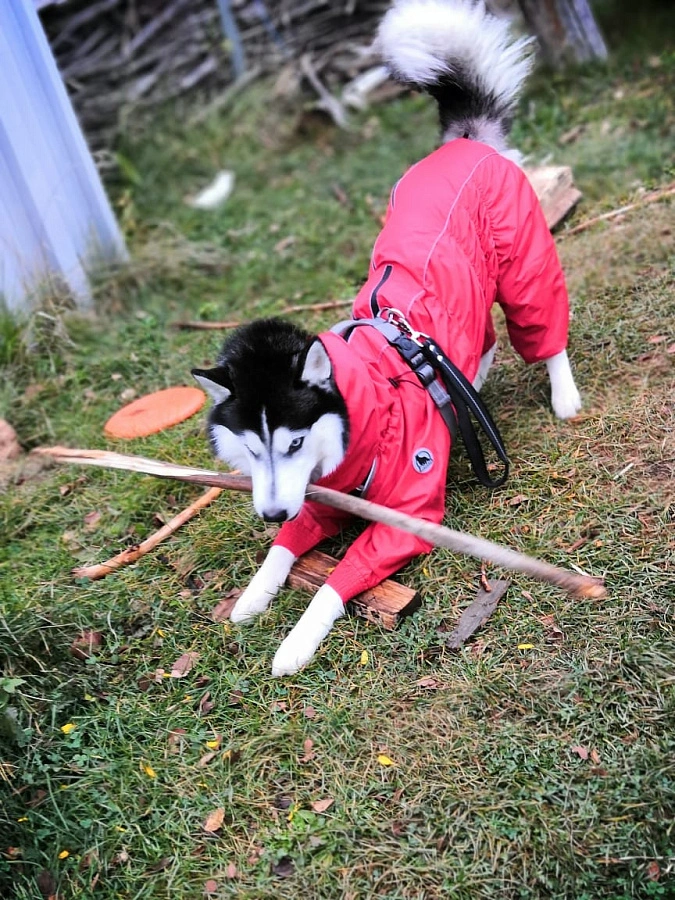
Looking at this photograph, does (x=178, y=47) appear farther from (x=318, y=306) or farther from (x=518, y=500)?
(x=518, y=500)

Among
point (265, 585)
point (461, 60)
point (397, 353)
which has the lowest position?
point (265, 585)

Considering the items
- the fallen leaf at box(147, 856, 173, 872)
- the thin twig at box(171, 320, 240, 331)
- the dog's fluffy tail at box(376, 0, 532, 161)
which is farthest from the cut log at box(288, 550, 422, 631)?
the thin twig at box(171, 320, 240, 331)

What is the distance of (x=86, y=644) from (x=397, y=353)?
1.56 metres

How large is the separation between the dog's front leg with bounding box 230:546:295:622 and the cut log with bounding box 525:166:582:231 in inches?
116

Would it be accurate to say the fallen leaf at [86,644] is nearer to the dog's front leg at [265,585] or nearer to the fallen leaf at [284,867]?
the dog's front leg at [265,585]

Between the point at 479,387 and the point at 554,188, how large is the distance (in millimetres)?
1875

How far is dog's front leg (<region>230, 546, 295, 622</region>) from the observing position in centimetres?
305

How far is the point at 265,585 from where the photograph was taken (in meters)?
3.08

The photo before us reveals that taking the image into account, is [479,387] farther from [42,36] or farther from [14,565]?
[42,36]

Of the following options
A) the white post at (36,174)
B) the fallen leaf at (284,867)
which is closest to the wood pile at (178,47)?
the white post at (36,174)

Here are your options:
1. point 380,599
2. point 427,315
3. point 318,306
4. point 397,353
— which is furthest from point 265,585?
point 318,306

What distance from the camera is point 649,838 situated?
2.14 metres

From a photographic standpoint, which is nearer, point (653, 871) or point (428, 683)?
point (653, 871)

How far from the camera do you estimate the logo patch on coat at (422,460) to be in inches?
118
